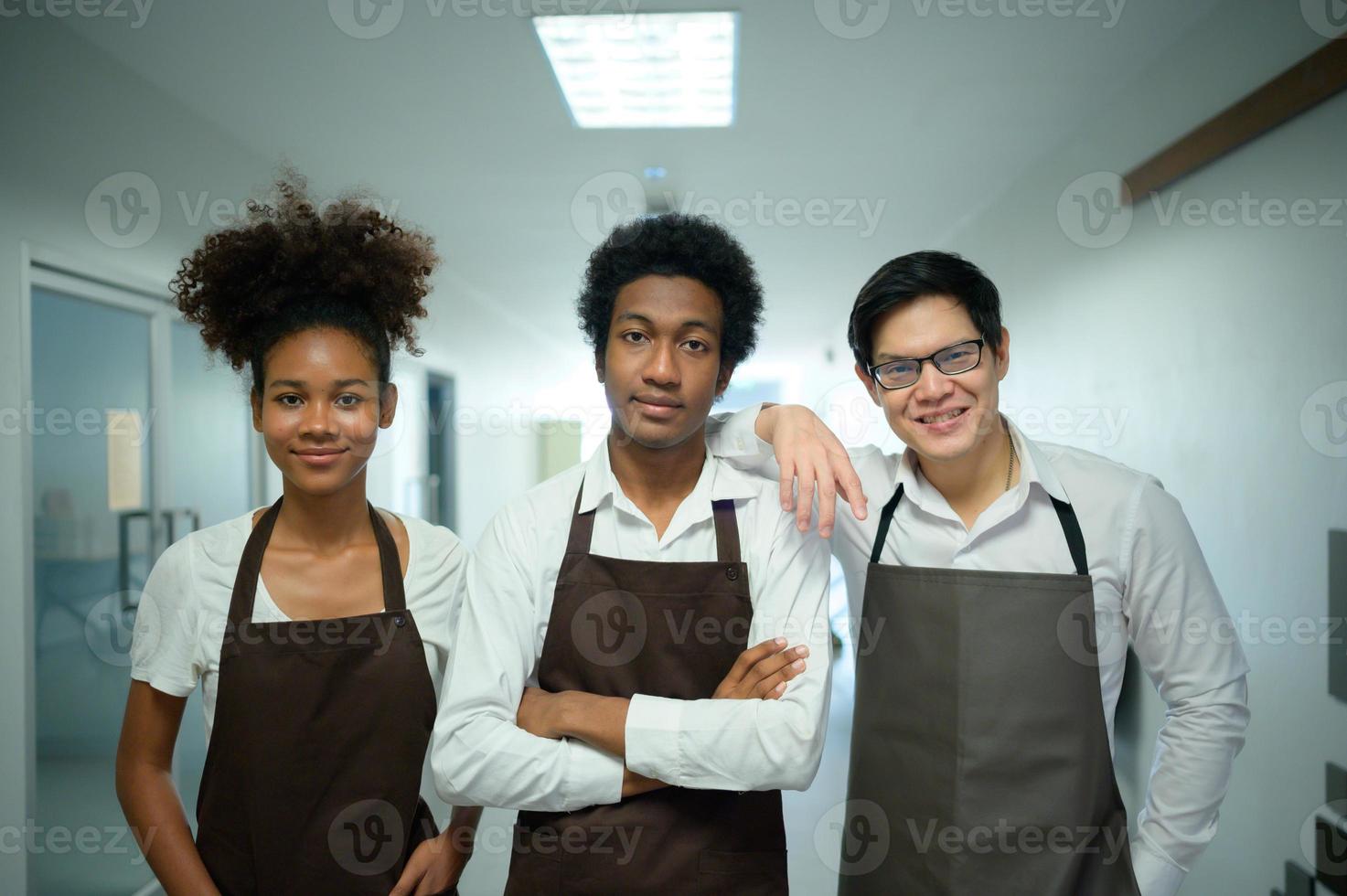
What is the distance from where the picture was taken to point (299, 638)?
126 cm

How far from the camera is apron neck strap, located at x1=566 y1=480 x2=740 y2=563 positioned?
4.16ft

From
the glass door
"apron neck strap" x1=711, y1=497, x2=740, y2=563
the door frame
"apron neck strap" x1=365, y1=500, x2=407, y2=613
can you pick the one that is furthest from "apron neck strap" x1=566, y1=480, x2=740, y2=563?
the door frame

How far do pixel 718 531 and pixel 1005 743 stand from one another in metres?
0.59

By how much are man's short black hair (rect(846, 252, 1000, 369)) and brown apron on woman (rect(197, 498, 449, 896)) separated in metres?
1.01

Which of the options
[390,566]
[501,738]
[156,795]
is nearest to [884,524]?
[501,738]

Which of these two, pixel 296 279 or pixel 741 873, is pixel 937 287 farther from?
pixel 296 279

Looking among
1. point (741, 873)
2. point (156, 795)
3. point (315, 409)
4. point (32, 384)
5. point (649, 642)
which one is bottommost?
point (741, 873)

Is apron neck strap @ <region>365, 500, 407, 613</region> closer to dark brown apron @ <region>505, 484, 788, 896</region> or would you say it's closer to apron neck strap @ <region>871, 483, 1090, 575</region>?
dark brown apron @ <region>505, 484, 788, 896</region>

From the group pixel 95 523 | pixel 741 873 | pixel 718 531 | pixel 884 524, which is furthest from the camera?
pixel 95 523

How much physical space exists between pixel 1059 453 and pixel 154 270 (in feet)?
10.1

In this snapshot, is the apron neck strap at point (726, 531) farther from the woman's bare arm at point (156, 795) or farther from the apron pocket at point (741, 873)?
the woman's bare arm at point (156, 795)

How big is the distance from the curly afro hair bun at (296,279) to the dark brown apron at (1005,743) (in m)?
1.05

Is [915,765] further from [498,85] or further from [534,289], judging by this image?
[534,289]

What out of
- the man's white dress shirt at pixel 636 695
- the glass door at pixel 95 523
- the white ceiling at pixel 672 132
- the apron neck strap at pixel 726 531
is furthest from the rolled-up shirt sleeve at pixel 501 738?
the white ceiling at pixel 672 132
